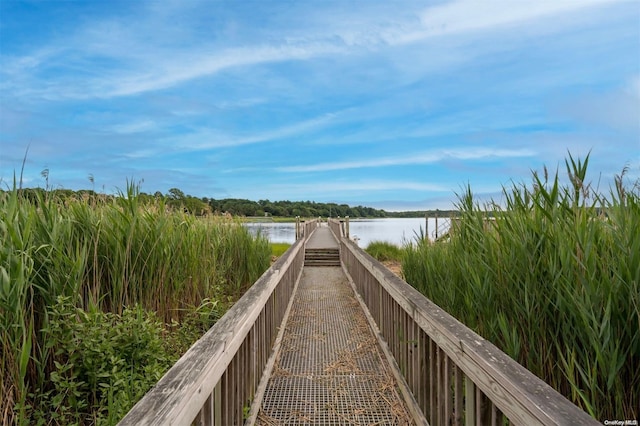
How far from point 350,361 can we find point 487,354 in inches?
85.9

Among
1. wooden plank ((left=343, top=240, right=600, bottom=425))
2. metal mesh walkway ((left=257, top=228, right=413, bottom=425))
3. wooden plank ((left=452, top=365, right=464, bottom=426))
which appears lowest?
metal mesh walkway ((left=257, top=228, right=413, bottom=425))

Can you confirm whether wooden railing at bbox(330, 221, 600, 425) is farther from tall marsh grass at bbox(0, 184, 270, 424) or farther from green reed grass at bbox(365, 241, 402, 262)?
green reed grass at bbox(365, 241, 402, 262)

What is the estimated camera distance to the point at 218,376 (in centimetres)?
143

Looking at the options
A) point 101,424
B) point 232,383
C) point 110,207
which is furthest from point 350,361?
point 110,207

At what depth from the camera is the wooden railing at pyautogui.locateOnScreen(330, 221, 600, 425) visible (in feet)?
3.51

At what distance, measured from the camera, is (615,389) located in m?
1.68

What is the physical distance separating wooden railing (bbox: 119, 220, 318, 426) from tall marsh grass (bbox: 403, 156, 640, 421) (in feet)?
5.06

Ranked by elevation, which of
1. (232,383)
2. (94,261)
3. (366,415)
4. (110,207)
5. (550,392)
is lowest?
(366,415)

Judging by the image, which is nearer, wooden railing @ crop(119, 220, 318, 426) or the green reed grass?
wooden railing @ crop(119, 220, 318, 426)

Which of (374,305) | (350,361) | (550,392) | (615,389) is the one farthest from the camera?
→ (374,305)

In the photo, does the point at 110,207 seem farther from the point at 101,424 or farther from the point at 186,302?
the point at 101,424

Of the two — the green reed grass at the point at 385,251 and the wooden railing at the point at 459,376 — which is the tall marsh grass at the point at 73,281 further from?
the green reed grass at the point at 385,251

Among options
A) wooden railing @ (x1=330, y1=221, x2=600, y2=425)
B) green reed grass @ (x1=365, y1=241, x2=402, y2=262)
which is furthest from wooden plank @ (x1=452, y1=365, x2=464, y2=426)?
green reed grass @ (x1=365, y1=241, x2=402, y2=262)

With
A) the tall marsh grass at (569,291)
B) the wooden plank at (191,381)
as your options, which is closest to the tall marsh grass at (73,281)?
the wooden plank at (191,381)
